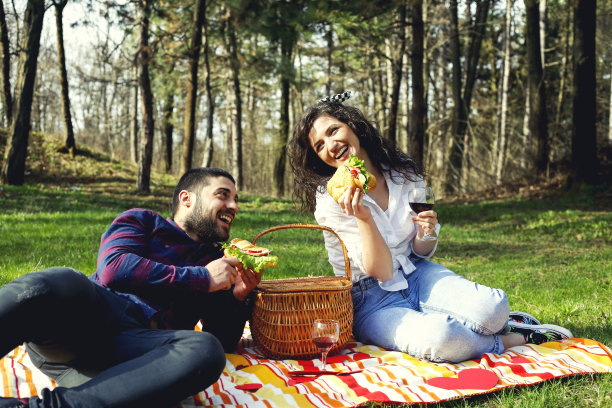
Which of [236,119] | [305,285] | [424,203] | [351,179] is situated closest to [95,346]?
[305,285]

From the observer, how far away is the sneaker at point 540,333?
3527 millimetres

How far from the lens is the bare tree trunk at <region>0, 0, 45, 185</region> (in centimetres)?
1200

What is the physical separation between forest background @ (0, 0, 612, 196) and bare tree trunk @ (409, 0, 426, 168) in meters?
0.03

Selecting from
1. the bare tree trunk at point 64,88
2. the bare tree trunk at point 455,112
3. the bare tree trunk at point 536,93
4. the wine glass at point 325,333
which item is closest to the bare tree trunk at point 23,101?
the bare tree trunk at point 64,88

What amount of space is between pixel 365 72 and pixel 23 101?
12026 mm

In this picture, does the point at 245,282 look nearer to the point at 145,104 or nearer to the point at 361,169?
the point at 361,169

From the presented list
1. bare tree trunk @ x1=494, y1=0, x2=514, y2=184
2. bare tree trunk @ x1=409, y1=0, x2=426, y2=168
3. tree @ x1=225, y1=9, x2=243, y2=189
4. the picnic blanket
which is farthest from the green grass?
bare tree trunk @ x1=494, y1=0, x2=514, y2=184

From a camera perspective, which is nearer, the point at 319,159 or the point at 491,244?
the point at 319,159

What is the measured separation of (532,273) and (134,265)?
17.3 ft

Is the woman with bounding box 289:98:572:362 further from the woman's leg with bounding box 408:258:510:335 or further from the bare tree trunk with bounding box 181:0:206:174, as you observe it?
the bare tree trunk with bounding box 181:0:206:174

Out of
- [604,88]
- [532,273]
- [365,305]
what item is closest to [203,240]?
[365,305]

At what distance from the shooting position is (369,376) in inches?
115

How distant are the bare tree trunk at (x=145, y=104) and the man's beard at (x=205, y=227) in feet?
34.1

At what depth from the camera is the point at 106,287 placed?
2.74 m
